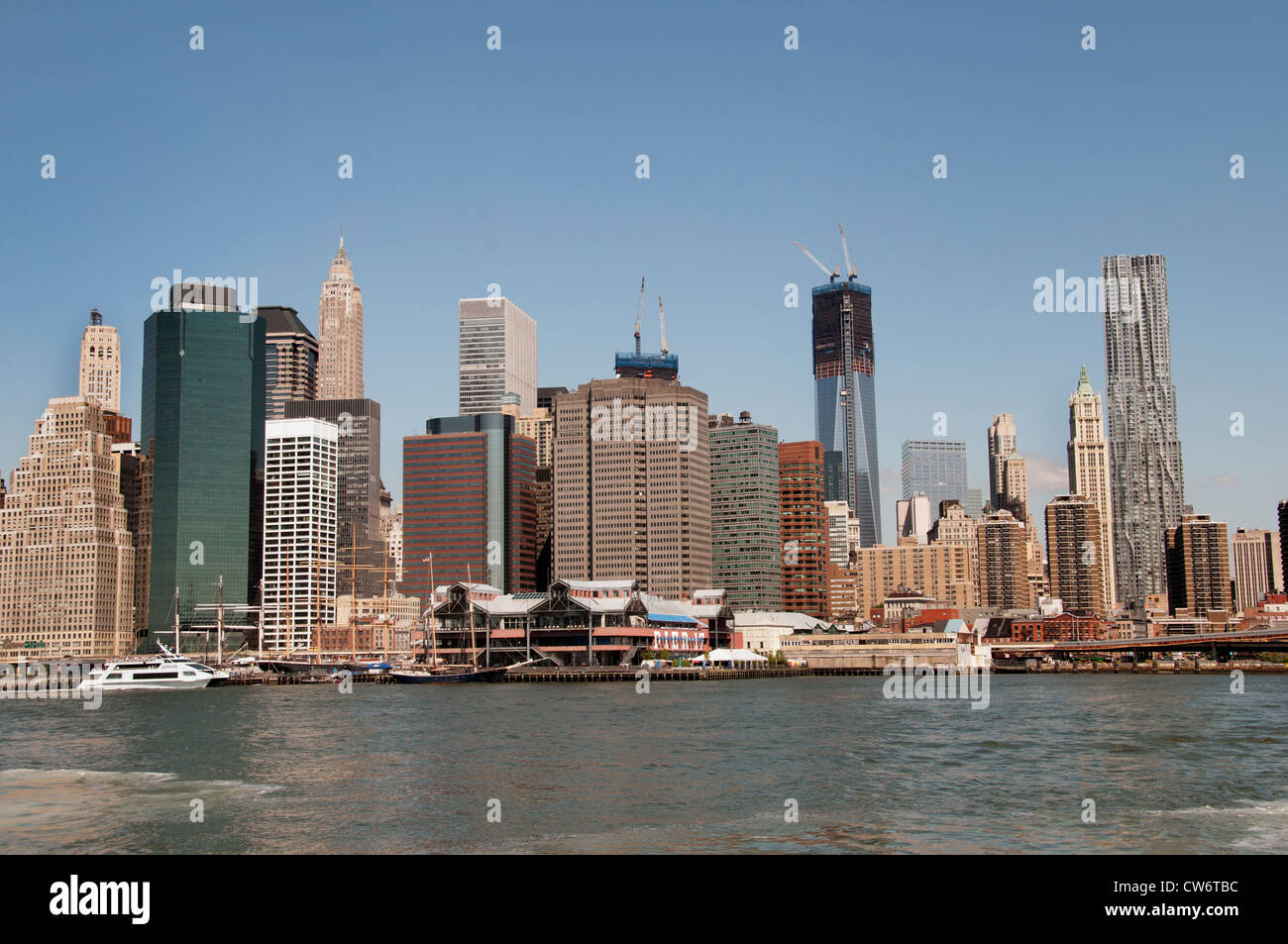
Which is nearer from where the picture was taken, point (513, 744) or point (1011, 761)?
point (1011, 761)

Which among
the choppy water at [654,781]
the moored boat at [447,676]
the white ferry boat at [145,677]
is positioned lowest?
the moored boat at [447,676]

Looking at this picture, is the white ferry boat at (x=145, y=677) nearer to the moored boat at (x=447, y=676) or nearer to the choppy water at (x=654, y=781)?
the moored boat at (x=447, y=676)

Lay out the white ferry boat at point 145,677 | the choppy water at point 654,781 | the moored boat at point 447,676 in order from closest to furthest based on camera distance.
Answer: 1. the choppy water at point 654,781
2. the white ferry boat at point 145,677
3. the moored boat at point 447,676

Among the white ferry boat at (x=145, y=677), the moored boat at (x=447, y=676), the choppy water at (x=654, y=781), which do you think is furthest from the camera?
the moored boat at (x=447, y=676)

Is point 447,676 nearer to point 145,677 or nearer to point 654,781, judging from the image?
point 145,677

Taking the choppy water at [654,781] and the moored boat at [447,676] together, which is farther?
the moored boat at [447,676]

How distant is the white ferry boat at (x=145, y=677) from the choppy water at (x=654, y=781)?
54.9 m

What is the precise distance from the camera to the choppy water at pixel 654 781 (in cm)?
A: 3181

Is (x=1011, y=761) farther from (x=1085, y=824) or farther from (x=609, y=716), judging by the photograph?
(x=609, y=716)

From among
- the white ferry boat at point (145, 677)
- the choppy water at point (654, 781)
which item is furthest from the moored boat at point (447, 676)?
the choppy water at point (654, 781)
